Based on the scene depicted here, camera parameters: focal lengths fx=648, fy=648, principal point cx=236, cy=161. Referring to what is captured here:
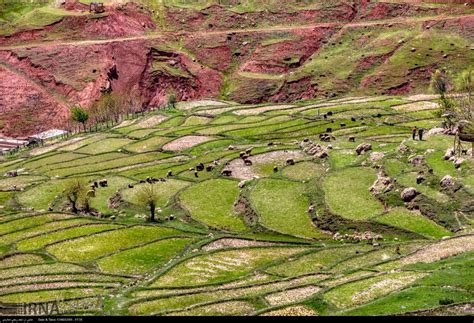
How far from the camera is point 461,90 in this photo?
11012 centimetres

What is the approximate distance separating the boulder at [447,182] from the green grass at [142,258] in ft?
91.2

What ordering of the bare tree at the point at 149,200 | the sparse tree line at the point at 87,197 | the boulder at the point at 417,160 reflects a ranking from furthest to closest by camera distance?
the boulder at the point at 417,160 < the sparse tree line at the point at 87,197 < the bare tree at the point at 149,200

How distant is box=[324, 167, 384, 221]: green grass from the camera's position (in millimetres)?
70375

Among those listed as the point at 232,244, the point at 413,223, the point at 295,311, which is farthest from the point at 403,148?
the point at 295,311

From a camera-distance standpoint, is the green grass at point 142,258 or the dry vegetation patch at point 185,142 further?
the dry vegetation patch at point 185,142

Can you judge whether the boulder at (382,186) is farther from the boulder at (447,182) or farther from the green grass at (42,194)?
the green grass at (42,194)

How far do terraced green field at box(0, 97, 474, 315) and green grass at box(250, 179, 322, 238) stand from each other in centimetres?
22

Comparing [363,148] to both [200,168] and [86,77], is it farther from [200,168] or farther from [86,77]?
[86,77]

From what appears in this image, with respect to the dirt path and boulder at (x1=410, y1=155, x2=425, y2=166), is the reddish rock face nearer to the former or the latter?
the dirt path

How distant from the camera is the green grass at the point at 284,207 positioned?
70.7 metres

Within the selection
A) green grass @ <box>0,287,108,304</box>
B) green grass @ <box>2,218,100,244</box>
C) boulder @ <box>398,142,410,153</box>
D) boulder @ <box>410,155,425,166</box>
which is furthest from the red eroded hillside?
green grass @ <box>0,287,108,304</box>

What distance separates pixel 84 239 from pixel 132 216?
1104 cm

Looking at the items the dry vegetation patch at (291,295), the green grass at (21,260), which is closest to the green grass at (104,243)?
the green grass at (21,260)

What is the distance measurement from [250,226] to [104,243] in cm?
1637
